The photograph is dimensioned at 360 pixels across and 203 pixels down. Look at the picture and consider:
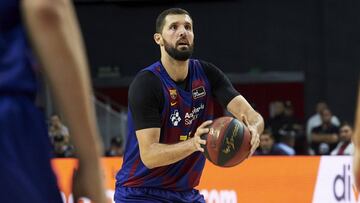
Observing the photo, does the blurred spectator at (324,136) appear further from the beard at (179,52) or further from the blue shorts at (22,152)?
the blue shorts at (22,152)

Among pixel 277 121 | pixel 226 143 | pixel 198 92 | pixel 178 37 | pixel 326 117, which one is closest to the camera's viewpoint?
pixel 226 143

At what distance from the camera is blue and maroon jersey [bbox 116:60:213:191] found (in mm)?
5930

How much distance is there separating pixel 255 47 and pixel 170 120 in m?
14.2

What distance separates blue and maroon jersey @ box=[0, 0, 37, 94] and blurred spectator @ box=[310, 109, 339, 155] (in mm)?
11057

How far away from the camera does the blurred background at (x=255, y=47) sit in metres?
19.2

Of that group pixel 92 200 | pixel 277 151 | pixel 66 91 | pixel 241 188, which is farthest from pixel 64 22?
pixel 277 151

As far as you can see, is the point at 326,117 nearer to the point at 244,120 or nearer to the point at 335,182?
the point at 335,182

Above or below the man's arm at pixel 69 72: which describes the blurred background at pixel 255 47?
below

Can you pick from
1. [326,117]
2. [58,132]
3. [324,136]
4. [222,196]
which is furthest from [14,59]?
[326,117]

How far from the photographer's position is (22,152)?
2.17m

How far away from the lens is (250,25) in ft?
65.4

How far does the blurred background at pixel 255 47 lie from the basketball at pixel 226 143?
1279 centimetres

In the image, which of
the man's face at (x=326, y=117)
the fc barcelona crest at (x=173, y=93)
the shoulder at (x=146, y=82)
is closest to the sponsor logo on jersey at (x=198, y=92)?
the fc barcelona crest at (x=173, y=93)

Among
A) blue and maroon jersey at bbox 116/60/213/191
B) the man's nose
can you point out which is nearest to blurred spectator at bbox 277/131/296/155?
the man's nose
